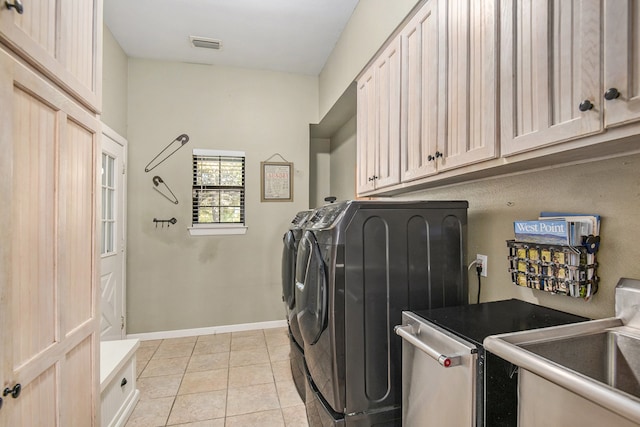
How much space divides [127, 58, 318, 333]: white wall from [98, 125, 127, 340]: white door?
0.14m

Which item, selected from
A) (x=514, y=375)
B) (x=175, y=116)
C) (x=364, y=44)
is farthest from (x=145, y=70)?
(x=514, y=375)

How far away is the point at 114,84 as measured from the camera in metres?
3.10

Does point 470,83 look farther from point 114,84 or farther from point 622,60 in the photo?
point 114,84

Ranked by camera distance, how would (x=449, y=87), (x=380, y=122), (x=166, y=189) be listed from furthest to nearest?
(x=166, y=189), (x=380, y=122), (x=449, y=87)

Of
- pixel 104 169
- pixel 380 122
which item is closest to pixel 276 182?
pixel 104 169

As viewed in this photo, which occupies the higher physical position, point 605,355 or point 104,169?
point 104,169

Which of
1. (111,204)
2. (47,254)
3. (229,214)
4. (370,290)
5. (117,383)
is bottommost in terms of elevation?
(117,383)

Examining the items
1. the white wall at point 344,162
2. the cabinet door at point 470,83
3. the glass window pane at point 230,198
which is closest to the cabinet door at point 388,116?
the cabinet door at point 470,83

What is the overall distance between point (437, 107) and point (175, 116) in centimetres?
312

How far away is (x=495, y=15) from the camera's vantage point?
1155mm

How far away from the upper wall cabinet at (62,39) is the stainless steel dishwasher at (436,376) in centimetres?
154

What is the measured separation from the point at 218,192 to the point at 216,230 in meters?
0.46

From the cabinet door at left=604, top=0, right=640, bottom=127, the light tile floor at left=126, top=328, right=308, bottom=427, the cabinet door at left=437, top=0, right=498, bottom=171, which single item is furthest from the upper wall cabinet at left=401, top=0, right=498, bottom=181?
the light tile floor at left=126, top=328, right=308, bottom=427

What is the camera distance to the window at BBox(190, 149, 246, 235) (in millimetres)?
3615
